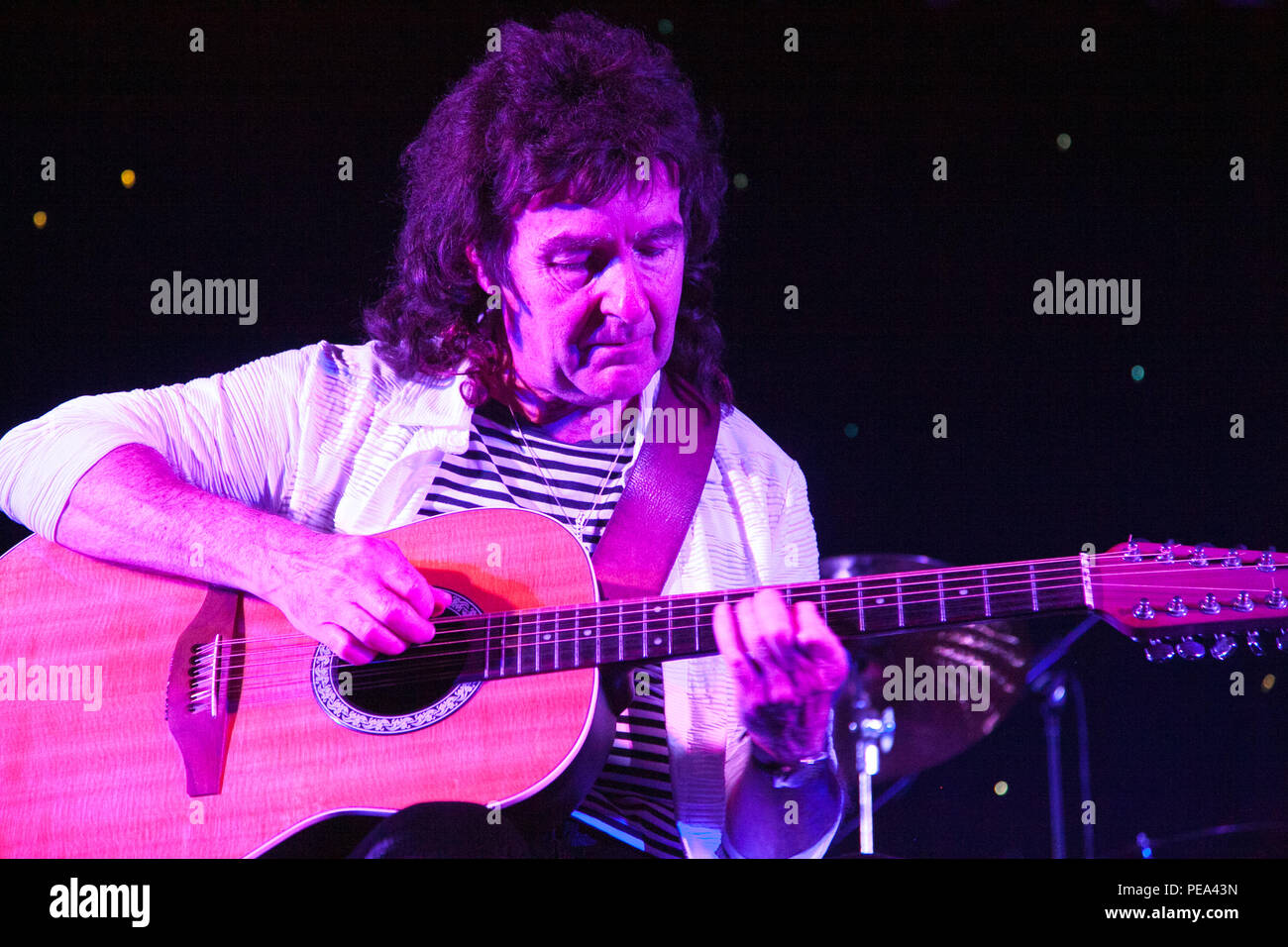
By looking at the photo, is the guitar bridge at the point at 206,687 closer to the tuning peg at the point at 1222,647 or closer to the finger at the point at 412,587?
the finger at the point at 412,587

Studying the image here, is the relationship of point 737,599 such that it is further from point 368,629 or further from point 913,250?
point 913,250

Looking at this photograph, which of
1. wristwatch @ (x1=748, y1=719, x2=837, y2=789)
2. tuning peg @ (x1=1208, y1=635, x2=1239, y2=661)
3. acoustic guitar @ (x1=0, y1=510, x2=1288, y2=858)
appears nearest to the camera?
tuning peg @ (x1=1208, y1=635, x2=1239, y2=661)

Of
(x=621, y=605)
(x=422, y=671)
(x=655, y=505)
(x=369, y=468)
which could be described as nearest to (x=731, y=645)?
(x=621, y=605)

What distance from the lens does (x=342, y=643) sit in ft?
5.52

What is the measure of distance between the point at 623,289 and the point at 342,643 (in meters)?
0.77

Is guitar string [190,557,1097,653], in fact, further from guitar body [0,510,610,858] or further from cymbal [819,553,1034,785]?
cymbal [819,553,1034,785]

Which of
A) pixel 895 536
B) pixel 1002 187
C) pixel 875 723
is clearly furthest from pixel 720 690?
pixel 1002 187

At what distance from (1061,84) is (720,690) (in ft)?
4.48

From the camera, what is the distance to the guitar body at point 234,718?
1.64 metres

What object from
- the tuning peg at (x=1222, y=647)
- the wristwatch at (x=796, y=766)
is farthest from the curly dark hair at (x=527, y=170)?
the tuning peg at (x=1222, y=647)

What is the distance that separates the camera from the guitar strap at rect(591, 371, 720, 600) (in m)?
1.90

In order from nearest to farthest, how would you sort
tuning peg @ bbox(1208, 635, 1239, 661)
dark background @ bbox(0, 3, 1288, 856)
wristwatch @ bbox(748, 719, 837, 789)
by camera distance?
tuning peg @ bbox(1208, 635, 1239, 661) → wristwatch @ bbox(748, 719, 837, 789) → dark background @ bbox(0, 3, 1288, 856)

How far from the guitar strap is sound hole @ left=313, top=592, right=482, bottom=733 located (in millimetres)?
287

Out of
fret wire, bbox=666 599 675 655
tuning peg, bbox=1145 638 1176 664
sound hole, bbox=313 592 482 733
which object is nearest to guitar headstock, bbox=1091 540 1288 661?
tuning peg, bbox=1145 638 1176 664
